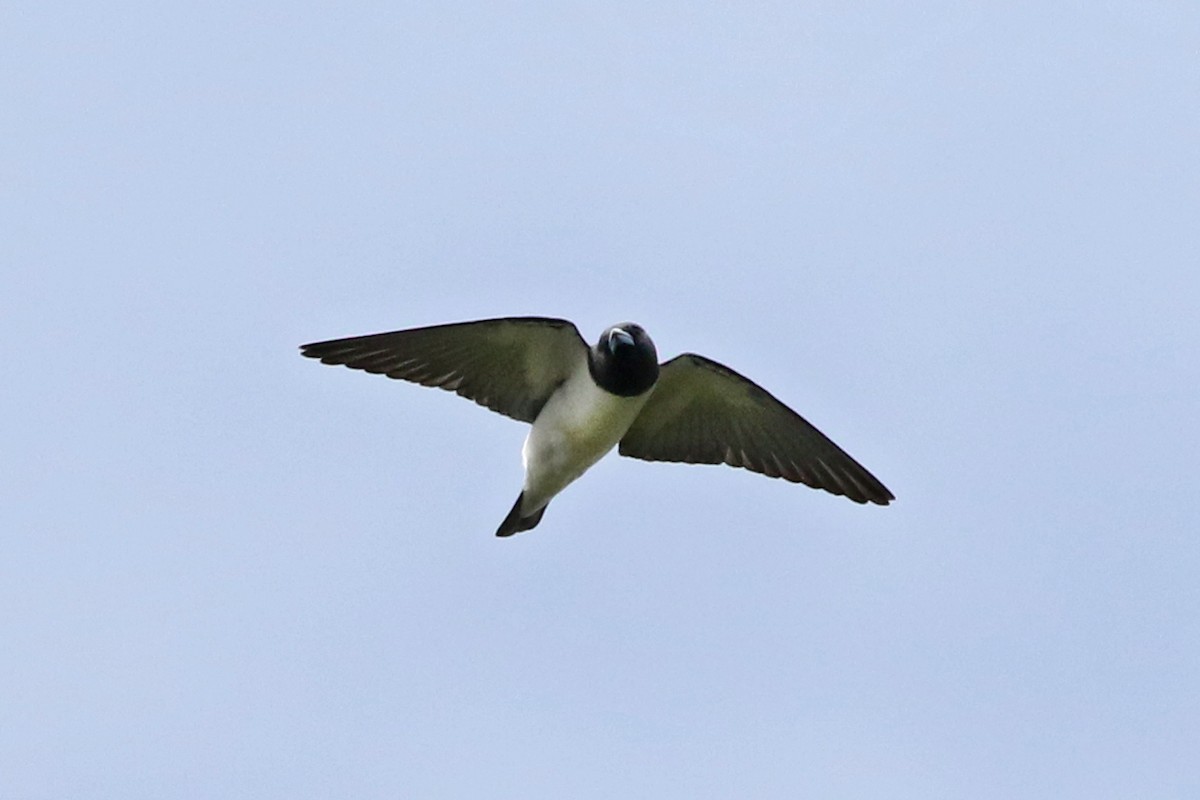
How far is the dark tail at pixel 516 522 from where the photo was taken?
67.7 ft

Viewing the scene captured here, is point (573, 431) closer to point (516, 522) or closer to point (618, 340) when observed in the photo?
point (618, 340)

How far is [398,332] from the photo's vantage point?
19.7 meters

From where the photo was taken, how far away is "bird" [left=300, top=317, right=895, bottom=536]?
1953 cm

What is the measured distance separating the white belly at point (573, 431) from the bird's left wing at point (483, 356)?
0.57 ft

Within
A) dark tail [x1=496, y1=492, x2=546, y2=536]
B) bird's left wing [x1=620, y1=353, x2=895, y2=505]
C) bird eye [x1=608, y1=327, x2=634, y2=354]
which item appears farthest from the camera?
dark tail [x1=496, y1=492, x2=546, y2=536]

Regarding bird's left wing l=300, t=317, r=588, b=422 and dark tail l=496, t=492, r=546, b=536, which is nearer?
bird's left wing l=300, t=317, r=588, b=422

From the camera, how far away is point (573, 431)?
19688 mm

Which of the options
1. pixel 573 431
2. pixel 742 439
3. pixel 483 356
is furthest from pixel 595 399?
pixel 742 439

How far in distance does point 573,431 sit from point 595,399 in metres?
0.32

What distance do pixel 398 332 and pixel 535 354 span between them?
3.43 feet

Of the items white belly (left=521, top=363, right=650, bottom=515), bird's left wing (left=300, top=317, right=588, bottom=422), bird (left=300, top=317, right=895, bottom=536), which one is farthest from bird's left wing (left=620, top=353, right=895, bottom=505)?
bird's left wing (left=300, top=317, right=588, bottom=422)

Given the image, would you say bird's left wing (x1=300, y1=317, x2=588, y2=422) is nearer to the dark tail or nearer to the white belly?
the white belly

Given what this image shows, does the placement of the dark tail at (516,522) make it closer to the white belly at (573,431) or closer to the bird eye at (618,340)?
the white belly at (573,431)

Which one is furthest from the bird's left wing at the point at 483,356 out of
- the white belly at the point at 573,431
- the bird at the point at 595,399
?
the white belly at the point at 573,431
